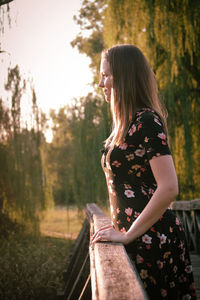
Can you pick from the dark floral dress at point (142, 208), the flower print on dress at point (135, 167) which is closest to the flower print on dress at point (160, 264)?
the dark floral dress at point (142, 208)

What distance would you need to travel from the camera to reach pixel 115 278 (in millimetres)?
990

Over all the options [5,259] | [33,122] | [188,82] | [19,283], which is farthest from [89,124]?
[19,283]

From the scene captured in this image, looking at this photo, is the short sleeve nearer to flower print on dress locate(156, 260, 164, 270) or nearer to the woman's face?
the woman's face

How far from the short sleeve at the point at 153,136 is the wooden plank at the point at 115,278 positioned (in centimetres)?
40

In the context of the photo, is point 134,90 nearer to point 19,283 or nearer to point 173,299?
point 173,299

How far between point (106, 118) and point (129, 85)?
5.53 metres

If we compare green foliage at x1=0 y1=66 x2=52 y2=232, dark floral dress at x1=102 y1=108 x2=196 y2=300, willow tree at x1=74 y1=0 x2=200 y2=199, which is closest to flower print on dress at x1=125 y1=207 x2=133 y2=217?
dark floral dress at x1=102 y1=108 x2=196 y2=300

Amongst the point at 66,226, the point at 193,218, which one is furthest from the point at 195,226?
the point at 66,226

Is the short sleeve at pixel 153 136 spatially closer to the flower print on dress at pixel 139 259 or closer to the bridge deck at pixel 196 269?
the flower print on dress at pixel 139 259

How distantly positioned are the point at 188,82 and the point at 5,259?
452cm

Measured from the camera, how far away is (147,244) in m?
1.44

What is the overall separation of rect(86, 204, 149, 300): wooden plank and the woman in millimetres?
133

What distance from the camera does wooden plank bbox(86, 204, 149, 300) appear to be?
862 mm

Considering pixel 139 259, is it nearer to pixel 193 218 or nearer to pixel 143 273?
pixel 143 273
